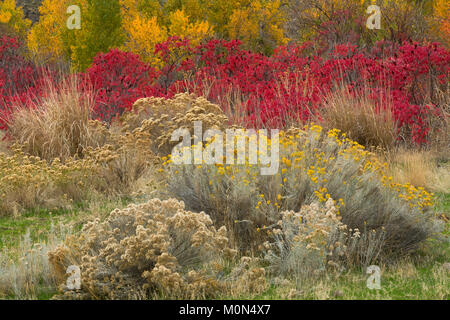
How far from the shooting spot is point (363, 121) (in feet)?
29.1

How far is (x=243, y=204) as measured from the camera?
5.36m

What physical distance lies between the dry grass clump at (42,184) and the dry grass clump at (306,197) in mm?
2106

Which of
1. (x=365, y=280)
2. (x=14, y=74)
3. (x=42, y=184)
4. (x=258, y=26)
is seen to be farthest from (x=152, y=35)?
(x=365, y=280)

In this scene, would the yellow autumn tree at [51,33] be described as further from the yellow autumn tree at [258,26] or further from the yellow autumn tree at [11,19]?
the yellow autumn tree at [258,26]

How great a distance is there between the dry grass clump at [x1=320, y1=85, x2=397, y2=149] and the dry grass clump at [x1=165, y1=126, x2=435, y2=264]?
3.18 m

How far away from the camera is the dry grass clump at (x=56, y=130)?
8.51 m

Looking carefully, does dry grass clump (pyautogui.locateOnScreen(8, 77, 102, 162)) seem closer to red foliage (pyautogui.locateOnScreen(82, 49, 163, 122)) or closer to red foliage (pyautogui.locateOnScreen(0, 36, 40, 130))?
red foliage (pyautogui.locateOnScreen(82, 49, 163, 122))

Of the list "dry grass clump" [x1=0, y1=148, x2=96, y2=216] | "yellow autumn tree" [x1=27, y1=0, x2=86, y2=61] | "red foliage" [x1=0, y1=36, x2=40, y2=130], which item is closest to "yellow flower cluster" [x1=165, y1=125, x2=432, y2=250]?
"dry grass clump" [x1=0, y1=148, x2=96, y2=216]

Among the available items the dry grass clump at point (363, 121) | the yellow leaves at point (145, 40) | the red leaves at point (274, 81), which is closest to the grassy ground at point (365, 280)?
the dry grass clump at point (363, 121)

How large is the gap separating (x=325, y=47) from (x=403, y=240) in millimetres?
14242

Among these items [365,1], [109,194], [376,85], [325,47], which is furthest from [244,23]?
[109,194]

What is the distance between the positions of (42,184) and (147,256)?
3.50m

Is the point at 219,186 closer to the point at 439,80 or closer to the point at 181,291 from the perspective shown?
the point at 181,291

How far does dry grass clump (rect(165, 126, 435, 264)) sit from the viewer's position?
5.20 m
